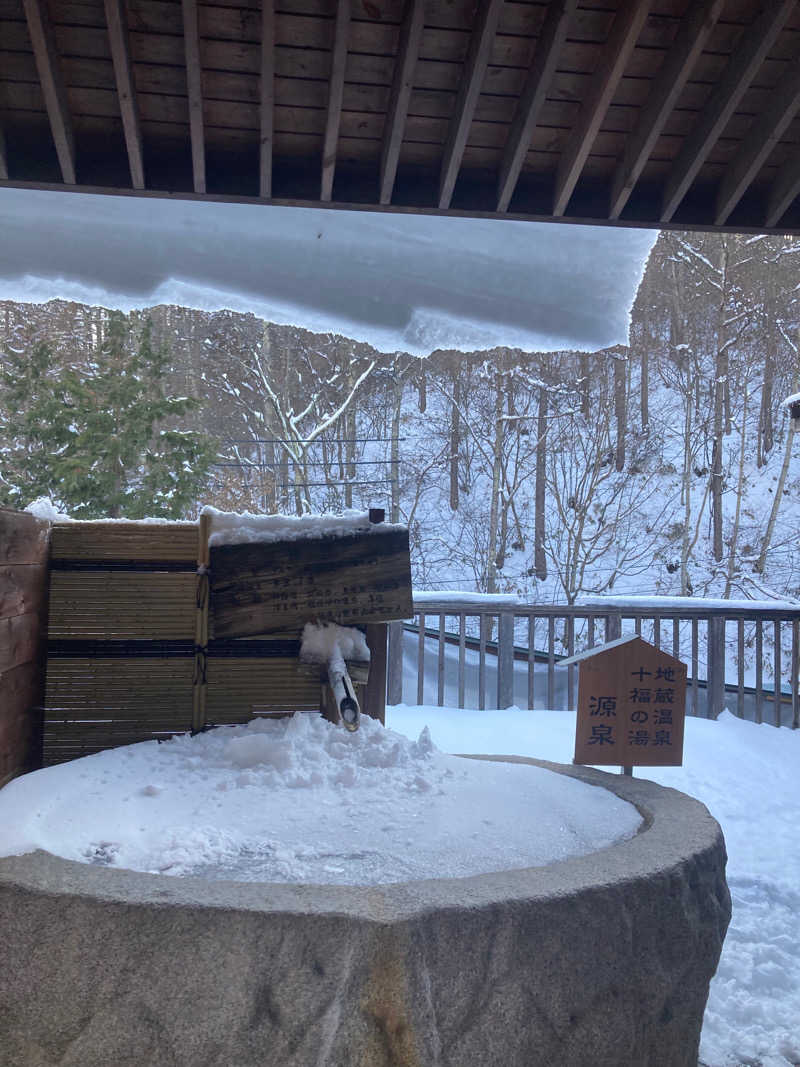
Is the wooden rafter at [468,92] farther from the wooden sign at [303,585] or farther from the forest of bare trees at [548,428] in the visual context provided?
the forest of bare trees at [548,428]

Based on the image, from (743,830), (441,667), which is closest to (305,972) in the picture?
(743,830)

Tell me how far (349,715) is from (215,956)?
→ 0.74 metres

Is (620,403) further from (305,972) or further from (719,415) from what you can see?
(305,972)

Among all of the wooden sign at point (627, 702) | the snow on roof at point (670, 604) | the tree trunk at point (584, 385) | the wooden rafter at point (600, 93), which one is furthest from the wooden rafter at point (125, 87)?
the tree trunk at point (584, 385)

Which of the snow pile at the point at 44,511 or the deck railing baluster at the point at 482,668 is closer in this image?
the snow pile at the point at 44,511

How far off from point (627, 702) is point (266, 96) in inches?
86.0

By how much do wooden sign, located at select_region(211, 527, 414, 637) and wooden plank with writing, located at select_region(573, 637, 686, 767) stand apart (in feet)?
2.27

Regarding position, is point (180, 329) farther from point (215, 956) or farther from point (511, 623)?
point (215, 956)

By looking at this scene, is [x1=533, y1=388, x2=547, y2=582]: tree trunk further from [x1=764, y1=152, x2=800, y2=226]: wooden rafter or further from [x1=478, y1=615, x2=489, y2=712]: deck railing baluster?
[x1=764, y1=152, x2=800, y2=226]: wooden rafter

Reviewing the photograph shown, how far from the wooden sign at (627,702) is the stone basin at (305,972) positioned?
1.09 meters

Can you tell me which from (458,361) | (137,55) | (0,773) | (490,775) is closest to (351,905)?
(490,775)

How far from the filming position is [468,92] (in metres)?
2.29

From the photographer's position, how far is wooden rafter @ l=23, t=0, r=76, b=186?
2049 millimetres

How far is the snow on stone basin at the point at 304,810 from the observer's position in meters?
1.73
